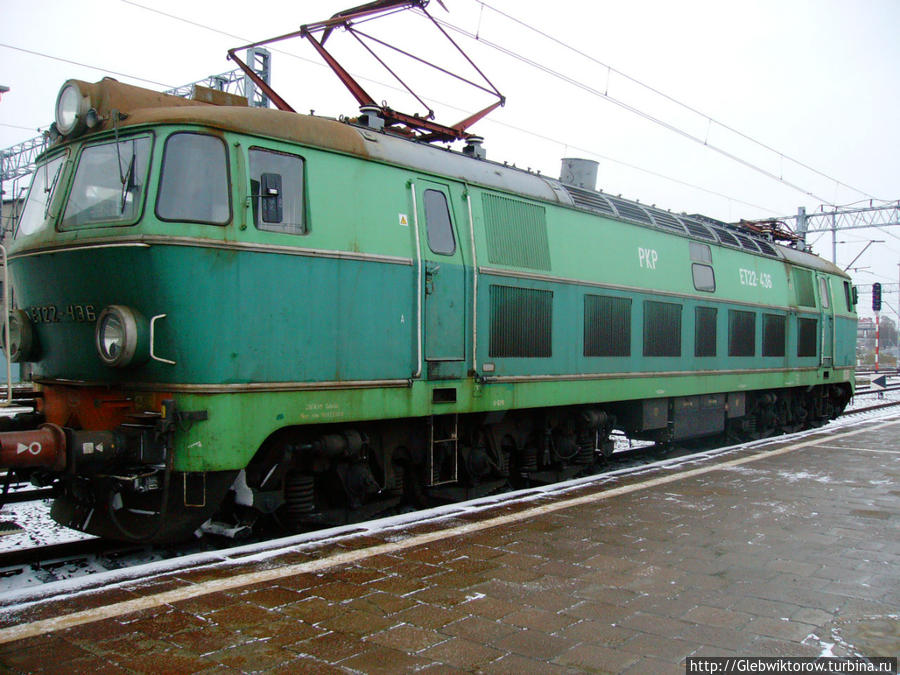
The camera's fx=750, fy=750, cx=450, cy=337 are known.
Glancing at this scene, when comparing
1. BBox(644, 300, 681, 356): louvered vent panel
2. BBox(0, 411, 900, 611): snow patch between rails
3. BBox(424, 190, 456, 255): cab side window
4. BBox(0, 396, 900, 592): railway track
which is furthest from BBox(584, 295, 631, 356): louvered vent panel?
BBox(0, 396, 900, 592): railway track

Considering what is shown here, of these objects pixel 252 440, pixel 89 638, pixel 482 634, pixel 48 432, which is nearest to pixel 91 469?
pixel 48 432

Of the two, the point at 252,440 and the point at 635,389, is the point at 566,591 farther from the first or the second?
the point at 635,389

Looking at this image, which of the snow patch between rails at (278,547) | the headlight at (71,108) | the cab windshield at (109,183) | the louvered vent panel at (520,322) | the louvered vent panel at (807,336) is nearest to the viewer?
the snow patch between rails at (278,547)

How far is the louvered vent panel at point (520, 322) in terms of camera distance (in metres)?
7.84

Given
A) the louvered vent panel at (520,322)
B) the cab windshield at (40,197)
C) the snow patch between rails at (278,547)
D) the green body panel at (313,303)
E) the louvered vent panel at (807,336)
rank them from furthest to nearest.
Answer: the louvered vent panel at (807,336) < the louvered vent panel at (520,322) < the cab windshield at (40,197) < the green body panel at (313,303) < the snow patch between rails at (278,547)

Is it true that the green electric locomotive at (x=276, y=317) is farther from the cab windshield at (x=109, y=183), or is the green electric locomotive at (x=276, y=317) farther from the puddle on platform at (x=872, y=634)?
the puddle on platform at (x=872, y=634)

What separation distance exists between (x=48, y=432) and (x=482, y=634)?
346cm

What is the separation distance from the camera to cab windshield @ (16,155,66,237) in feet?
21.0

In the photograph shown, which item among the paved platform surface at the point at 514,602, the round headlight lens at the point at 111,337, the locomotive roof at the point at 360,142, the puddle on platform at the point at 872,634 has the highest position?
the locomotive roof at the point at 360,142

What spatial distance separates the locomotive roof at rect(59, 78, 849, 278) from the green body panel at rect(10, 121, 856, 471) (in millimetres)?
108

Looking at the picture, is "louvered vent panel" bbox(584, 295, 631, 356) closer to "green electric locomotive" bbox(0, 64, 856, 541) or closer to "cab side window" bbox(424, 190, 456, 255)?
"green electric locomotive" bbox(0, 64, 856, 541)

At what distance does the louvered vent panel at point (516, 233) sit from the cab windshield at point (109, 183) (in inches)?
137

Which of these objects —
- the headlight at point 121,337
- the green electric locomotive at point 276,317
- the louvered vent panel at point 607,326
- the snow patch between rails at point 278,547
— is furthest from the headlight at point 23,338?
the louvered vent panel at point 607,326

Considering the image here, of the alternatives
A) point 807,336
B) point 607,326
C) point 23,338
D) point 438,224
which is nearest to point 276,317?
point 438,224
